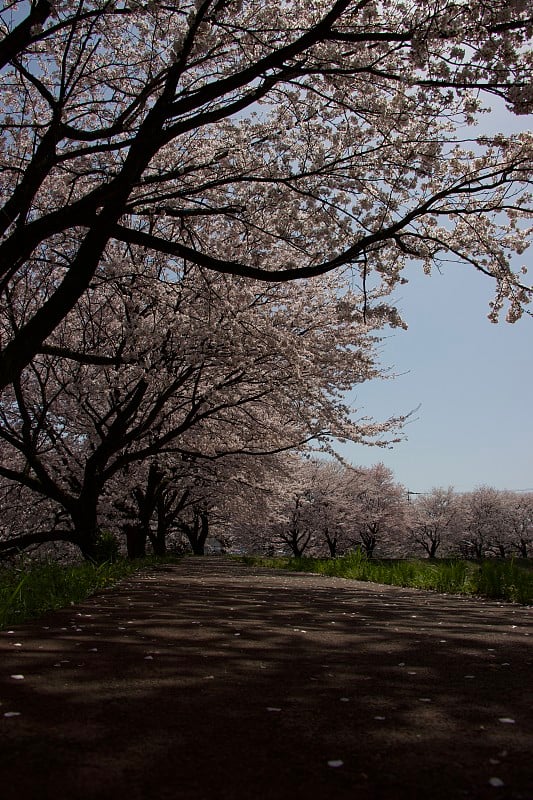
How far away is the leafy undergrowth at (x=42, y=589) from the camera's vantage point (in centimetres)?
515

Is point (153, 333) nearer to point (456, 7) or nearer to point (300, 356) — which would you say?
point (300, 356)

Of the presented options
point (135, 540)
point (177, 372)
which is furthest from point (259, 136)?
point (135, 540)

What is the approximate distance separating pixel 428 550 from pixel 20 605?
62497mm

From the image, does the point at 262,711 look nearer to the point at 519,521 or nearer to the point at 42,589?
the point at 42,589

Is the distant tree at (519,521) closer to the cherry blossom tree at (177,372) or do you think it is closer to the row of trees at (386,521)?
the row of trees at (386,521)

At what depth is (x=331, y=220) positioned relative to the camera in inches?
340

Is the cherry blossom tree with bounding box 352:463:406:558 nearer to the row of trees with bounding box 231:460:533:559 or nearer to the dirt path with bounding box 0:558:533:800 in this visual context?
the row of trees with bounding box 231:460:533:559

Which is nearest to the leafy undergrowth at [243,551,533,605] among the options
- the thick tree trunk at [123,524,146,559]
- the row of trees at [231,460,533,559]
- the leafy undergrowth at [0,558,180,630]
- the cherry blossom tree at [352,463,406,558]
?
the leafy undergrowth at [0,558,180,630]

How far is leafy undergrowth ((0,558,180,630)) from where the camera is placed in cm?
515

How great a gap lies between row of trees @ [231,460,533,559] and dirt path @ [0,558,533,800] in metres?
37.7

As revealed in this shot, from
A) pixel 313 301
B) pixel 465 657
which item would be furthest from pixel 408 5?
pixel 313 301

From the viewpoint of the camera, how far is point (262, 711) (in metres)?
2.69

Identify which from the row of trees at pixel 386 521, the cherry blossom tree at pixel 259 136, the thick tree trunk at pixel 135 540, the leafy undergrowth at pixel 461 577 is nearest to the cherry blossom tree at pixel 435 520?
the row of trees at pixel 386 521

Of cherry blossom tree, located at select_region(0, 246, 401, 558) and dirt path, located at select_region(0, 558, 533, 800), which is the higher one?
cherry blossom tree, located at select_region(0, 246, 401, 558)
